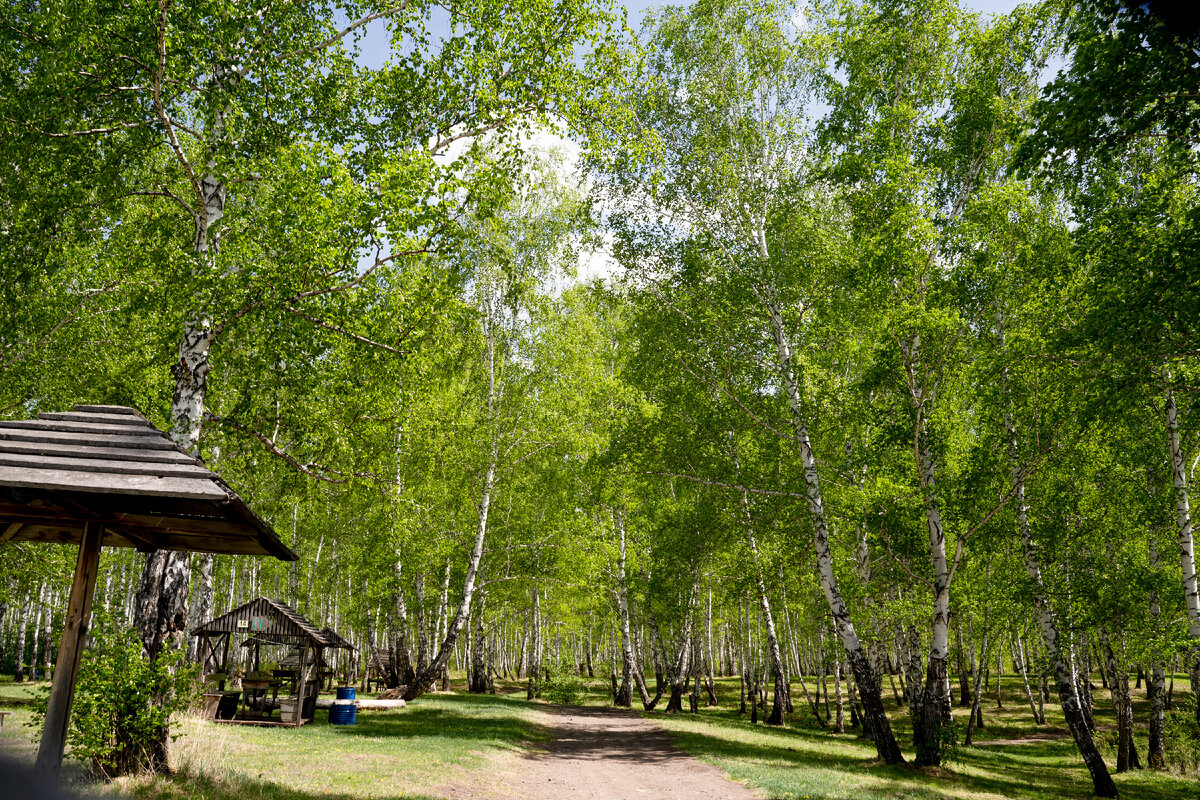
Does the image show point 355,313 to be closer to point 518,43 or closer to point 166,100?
point 166,100

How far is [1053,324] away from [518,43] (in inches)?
506

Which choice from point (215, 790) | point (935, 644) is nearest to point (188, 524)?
point (215, 790)

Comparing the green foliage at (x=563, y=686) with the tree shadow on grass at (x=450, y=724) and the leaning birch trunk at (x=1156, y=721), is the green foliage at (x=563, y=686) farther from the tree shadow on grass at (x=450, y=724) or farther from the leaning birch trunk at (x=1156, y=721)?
the leaning birch trunk at (x=1156, y=721)

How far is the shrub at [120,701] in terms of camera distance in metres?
8.52

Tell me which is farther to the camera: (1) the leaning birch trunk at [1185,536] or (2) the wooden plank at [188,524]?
(1) the leaning birch trunk at [1185,536]

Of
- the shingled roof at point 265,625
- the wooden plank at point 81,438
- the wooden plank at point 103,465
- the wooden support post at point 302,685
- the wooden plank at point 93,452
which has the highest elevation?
the wooden plank at point 81,438

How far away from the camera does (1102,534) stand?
2105 cm

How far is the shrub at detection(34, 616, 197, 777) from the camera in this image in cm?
852

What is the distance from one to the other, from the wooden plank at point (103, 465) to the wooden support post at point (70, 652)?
0.81 metres

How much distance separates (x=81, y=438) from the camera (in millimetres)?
7277

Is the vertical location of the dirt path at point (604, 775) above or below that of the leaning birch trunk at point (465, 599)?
below

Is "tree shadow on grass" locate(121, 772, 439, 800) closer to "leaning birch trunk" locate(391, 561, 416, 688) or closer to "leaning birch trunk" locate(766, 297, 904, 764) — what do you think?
"leaning birch trunk" locate(766, 297, 904, 764)

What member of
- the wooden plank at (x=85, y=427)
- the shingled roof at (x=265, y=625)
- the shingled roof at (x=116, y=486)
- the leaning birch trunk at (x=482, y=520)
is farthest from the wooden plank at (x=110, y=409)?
the leaning birch trunk at (x=482, y=520)

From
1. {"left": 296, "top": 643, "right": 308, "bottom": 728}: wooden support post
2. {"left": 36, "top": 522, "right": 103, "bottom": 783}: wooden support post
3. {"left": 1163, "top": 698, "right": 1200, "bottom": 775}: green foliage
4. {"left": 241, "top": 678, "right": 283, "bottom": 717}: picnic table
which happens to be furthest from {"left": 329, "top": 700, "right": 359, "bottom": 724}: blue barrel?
{"left": 1163, "top": 698, "right": 1200, "bottom": 775}: green foliage
